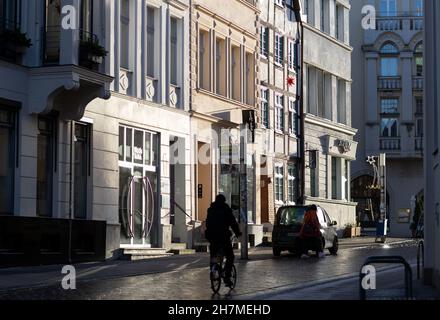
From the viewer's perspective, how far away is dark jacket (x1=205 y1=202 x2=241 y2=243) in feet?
63.3

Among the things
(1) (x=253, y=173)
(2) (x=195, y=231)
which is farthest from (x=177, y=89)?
(1) (x=253, y=173)

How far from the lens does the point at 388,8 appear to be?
69312 mm

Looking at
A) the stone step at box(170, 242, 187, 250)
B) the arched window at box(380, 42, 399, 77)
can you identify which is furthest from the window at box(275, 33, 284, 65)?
the arched window at box(380, 42, 399, 77)

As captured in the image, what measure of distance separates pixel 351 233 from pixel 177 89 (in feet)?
75.0

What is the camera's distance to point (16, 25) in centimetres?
2719

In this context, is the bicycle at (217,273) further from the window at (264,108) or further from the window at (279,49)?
the window at (279,49)

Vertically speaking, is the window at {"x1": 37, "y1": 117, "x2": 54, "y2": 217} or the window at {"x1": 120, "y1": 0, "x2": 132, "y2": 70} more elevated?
the window at {"x1": 120, "y1": 0, "x2": 132, "y2": 70}

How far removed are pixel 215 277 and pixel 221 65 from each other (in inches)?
904

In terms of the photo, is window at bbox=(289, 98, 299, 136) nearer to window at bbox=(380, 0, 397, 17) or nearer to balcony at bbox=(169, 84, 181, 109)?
balcony at bbox=(169, 84, 181, 109)

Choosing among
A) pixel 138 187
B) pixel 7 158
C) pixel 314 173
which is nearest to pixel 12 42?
pixel 7 158

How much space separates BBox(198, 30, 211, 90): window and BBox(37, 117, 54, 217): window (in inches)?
454

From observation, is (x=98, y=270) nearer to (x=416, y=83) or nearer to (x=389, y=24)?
(x=416, y=83)
